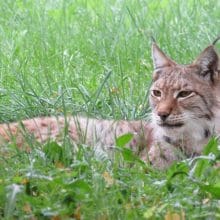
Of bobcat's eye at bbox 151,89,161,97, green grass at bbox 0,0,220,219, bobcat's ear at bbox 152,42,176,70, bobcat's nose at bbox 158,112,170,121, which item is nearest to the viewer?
green grass at bbox 0,0,220,219

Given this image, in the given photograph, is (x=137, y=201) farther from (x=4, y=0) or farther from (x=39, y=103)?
(x=4, y=0)

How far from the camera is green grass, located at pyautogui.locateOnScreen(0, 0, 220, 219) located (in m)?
4.45

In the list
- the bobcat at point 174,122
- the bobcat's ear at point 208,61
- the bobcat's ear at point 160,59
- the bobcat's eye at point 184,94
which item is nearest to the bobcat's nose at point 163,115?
the bobcat at point 174,122

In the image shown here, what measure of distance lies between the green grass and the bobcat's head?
415 mm

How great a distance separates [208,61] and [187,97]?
12.2 inches

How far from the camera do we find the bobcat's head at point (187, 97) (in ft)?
21.0

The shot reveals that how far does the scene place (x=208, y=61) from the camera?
259 inches

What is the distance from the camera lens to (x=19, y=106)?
7062 millimetres

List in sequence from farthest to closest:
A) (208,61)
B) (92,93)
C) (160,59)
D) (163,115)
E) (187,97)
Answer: (92,93) → (160,59) → (208,61) → (187,97) → (163,115)

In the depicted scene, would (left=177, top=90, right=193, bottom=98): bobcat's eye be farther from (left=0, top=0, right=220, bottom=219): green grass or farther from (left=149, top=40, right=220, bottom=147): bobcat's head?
(left=0, top=0, right=220, bottom=219): green grass

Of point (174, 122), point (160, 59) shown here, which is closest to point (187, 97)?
point (174, 122)

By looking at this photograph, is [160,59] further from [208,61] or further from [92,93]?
[92,93]

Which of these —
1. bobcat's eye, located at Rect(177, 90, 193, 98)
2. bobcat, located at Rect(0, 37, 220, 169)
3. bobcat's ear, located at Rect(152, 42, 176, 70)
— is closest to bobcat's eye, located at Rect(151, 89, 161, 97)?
bobcat, located at Rect(0, 37, 220, 169)

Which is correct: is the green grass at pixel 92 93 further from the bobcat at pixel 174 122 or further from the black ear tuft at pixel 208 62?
the black ear tuft at pixel 208 62
